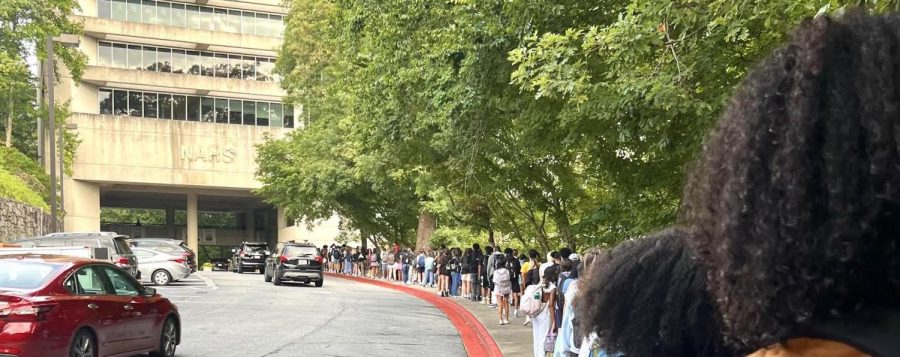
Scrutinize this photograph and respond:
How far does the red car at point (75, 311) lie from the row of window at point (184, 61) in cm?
4591

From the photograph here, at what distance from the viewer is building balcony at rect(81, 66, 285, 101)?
2060 inches

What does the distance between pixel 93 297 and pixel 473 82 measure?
587 centimetres

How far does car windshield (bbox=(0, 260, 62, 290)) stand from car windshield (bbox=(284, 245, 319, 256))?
66.2 ft

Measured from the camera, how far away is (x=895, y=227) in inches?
52.9

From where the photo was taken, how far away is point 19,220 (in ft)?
84.5

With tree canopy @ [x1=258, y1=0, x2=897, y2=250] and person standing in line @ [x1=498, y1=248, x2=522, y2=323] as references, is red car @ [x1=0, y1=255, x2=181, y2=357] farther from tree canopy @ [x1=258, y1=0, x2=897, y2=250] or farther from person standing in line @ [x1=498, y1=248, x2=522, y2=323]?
person standing in line @ [x1=498, y1=248, x2=522, y2=323]

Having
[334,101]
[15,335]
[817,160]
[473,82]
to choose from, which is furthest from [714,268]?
[334,101]

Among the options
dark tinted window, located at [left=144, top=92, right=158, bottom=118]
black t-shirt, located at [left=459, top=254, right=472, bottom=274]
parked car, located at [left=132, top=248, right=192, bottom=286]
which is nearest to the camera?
black t-shirt, located at [left=459, top=254, right=472, bottom=274]

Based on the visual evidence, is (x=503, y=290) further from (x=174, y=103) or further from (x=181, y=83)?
(x=174, y=103)

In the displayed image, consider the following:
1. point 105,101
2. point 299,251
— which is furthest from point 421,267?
point 105,101

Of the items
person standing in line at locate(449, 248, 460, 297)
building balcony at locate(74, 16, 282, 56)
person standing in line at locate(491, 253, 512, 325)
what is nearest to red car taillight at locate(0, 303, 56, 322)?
person standing in line at locate(491, 253, 512, 325)

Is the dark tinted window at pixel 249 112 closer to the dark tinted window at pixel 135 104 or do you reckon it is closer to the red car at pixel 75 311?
the dark tinted window at pixel 135 104

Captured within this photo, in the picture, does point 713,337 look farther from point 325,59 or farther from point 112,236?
point 325,59

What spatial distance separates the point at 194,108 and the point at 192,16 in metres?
6.47
